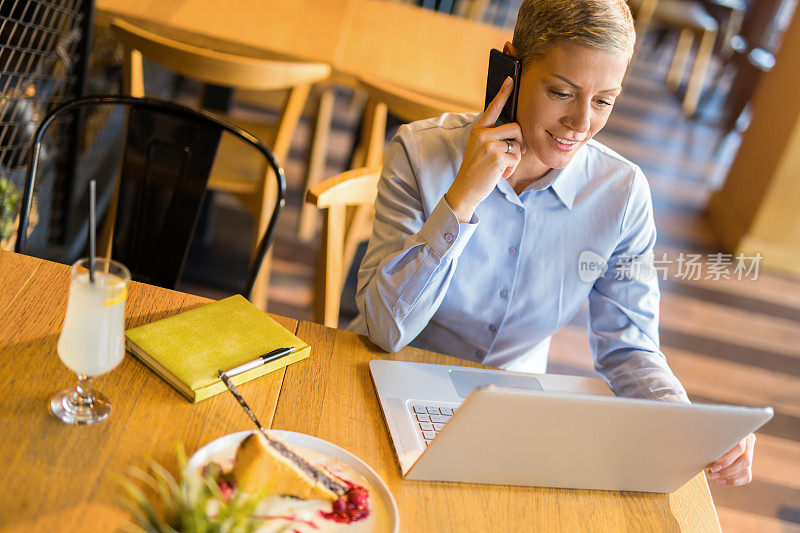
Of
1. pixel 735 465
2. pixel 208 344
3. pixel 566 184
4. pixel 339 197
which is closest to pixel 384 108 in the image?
pixel 339 197

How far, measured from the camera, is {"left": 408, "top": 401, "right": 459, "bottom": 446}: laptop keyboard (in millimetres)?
1054

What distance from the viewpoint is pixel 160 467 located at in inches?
33.8

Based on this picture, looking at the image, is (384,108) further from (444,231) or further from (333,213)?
(444,231)

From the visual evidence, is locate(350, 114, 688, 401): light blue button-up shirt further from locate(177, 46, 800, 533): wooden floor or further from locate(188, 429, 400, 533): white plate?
locate(177, 46, 800, 533): wooden floor

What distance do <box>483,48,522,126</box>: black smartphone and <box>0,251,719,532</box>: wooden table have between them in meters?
0.50

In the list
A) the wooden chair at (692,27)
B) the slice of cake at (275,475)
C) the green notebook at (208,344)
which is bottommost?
the wooden chair at (692,27)

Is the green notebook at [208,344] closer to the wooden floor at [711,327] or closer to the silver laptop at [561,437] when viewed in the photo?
the silver laptop at [561,437]

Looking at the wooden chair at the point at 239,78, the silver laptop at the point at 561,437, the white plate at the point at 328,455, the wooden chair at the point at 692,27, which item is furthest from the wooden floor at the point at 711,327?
the wooden chair at the point at 692,27

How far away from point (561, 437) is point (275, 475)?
1.11 feet

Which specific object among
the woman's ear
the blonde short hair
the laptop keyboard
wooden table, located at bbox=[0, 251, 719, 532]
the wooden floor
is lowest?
the wooden floor

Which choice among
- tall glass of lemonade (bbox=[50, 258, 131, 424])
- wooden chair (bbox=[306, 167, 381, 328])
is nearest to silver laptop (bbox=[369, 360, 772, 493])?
tall glass of lemonade (bbox=[50, 258, 131, 424])

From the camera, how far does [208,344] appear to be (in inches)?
42.5

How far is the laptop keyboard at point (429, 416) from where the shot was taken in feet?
3.46

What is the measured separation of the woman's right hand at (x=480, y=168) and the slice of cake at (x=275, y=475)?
518 millimetres
